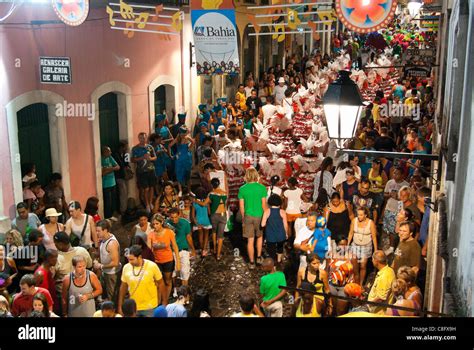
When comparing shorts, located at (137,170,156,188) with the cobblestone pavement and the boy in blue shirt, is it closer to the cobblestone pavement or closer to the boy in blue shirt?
the cobblestone pavement

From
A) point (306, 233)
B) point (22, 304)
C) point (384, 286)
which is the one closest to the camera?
point (22, 304)

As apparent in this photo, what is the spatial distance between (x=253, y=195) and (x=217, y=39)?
190 inches

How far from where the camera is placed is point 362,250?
893 centimetres

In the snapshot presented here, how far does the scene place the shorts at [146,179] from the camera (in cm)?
1259

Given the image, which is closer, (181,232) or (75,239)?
(75,239)

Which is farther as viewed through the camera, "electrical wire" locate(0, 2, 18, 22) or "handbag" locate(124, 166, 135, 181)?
"handbag" locate(124, 166, 135, 181)

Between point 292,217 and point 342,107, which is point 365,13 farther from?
point 292,217

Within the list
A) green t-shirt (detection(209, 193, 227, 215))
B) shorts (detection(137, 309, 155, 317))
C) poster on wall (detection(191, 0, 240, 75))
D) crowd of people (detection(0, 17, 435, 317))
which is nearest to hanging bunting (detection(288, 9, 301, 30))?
poster on wall (detection(191, 0, 240, 75))

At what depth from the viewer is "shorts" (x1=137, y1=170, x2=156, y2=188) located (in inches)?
496

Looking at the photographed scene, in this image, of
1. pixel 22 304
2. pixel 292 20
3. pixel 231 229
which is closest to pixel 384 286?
pixel 22 304

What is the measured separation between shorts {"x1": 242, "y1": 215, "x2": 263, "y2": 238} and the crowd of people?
0.06ft

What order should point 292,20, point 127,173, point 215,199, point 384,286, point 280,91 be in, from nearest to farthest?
point 384,286 < point 215,199 < point 292,20 < point 127,173 < point 280,91

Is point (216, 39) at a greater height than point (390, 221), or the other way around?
point (216, 39)
